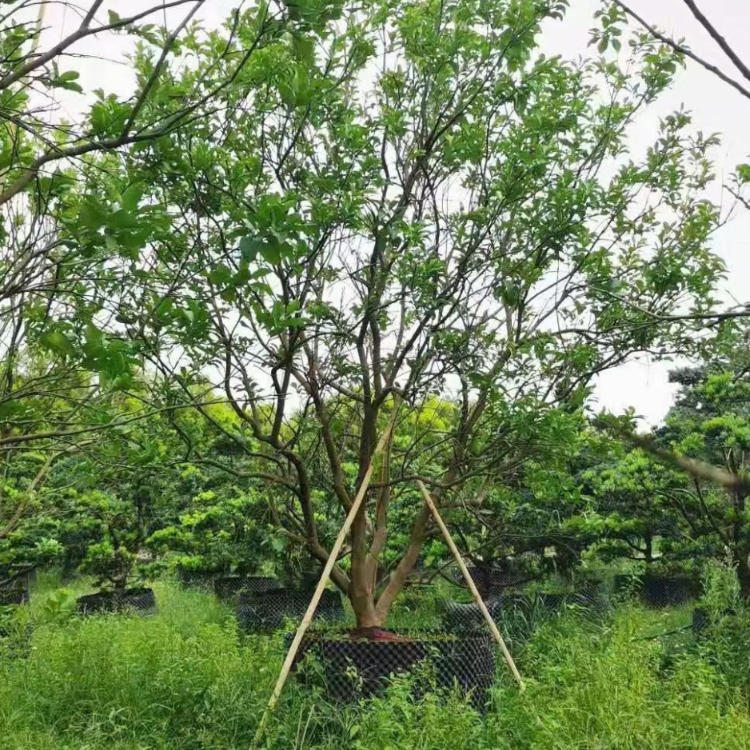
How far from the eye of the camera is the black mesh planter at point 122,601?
796 cm

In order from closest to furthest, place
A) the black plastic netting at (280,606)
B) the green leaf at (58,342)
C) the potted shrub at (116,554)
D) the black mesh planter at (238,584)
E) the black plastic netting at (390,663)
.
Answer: the green leaf at (58,342) → the black plastic netting at (390,663) → the black plastic netting at (280,606) → the potted shrub at (116,554) → the black mesh planter at (238,584)

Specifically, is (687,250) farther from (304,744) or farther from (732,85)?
(732,85)

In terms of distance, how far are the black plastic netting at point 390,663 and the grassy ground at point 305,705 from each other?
0.11m

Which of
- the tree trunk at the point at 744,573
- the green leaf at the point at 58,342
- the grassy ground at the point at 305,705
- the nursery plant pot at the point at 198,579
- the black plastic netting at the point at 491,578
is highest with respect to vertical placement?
the green leaf at the point at 58,342

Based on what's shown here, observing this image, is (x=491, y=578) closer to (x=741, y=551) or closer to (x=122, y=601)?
(x=741, y=551)

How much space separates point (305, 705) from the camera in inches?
137

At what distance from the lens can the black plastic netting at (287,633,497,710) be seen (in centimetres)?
367

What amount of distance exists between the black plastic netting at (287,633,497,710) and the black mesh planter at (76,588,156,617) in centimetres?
458

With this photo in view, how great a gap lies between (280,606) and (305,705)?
155 inches

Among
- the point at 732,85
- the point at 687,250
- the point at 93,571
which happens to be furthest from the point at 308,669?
the point at 93,571

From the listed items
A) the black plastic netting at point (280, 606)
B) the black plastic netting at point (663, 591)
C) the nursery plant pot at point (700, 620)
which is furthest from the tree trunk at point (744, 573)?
the black plastic netting at point (663, 591)

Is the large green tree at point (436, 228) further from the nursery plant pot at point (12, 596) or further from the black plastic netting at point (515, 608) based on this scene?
the nursery plant pot at point (12, 596)

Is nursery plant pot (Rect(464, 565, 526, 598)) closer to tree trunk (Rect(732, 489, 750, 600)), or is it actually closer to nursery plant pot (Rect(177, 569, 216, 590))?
tree trunk (Rect(732, 489, 750, 600))

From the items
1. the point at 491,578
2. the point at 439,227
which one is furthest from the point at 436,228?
the point at 491,578
